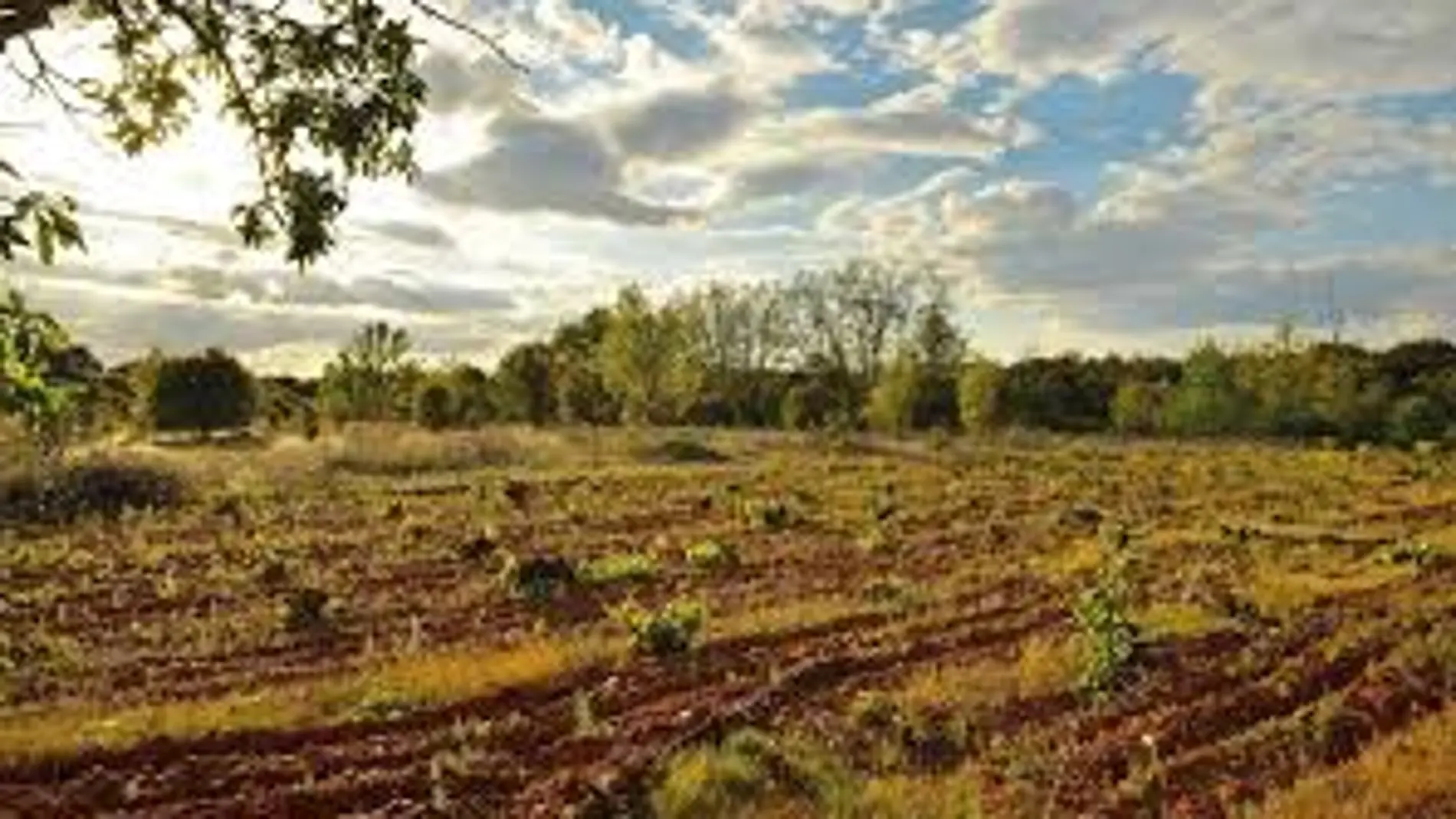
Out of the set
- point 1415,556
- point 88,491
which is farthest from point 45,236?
point 88,491

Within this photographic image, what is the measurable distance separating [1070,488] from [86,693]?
34358 mm

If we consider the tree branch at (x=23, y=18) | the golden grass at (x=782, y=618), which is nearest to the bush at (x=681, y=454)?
the golden grass at (x=782, y=618)

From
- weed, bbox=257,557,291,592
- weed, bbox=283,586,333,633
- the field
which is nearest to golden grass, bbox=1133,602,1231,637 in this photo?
Result: the field

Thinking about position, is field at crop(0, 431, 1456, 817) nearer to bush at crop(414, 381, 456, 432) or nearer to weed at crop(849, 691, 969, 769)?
weed at crop(849, 691, 969, 769)

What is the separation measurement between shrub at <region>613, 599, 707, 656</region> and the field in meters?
0.05

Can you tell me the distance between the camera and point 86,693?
67.1ft

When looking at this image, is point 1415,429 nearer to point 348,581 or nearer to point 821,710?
point 348,581

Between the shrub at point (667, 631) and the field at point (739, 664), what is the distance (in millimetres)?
48

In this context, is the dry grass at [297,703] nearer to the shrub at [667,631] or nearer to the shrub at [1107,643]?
the shrub at [667,631]

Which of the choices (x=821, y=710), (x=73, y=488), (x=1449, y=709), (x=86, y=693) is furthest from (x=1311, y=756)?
(x=73, y=488)

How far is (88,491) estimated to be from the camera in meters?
47.5

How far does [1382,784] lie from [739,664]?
764 centimetres

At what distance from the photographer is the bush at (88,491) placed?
146 feet

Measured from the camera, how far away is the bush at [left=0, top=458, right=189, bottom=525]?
44.6m
